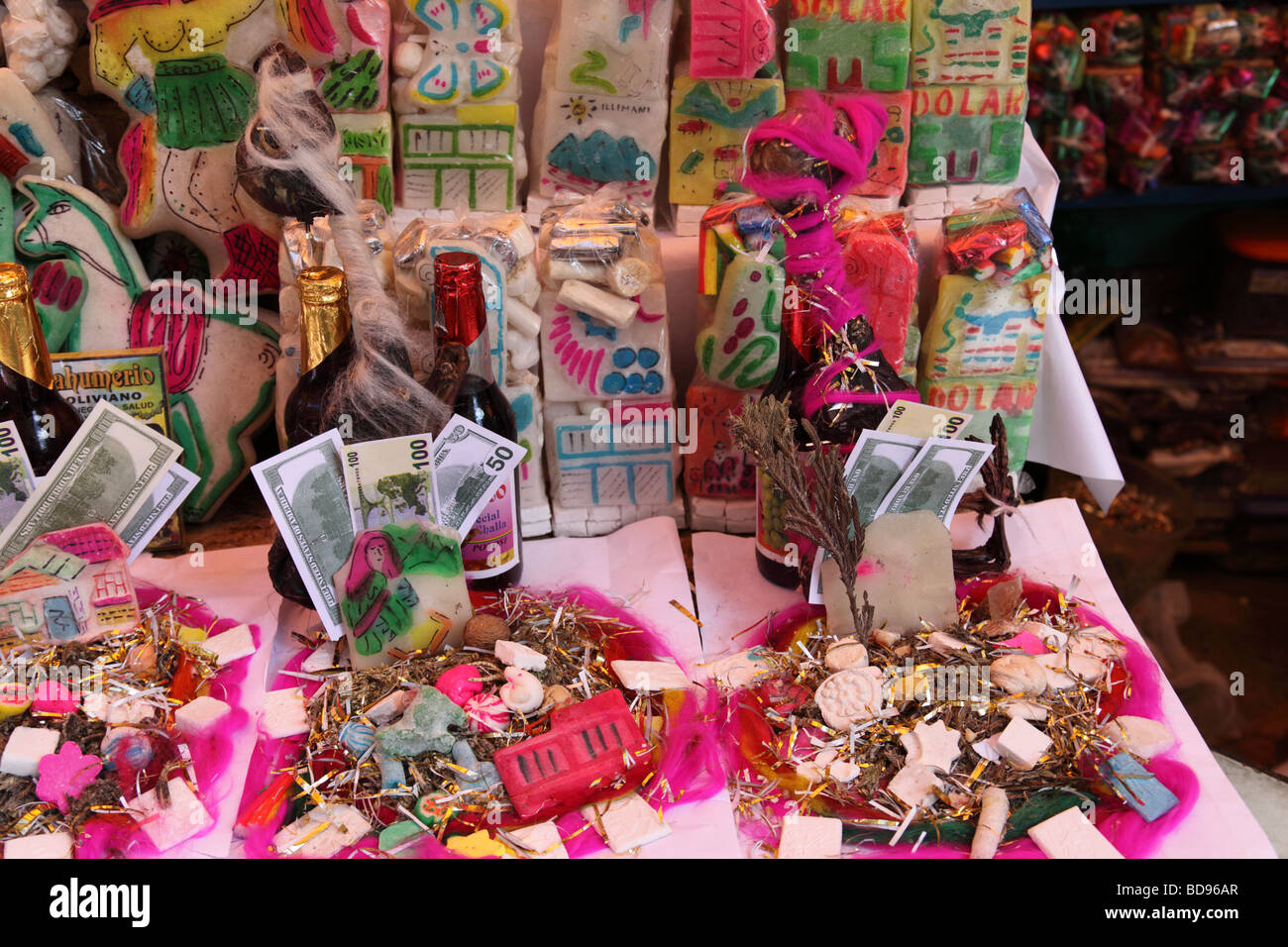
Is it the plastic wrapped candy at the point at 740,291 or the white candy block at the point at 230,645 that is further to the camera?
the plastic wrapped candy at the point at 740,291

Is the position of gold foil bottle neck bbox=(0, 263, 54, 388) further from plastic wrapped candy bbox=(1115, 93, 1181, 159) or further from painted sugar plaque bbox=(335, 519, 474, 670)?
plastic wrapped candy bbox=(1115, 93, 1181, 159)

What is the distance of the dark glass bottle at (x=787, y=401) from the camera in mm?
1252

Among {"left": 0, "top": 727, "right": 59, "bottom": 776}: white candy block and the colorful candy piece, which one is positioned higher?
{"left": 0, "top": 727, "right": 59, "bottom": 776}: white candy block

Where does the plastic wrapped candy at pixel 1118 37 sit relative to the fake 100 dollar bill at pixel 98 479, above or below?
above

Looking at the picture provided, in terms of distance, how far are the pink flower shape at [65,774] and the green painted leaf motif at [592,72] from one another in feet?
3.25

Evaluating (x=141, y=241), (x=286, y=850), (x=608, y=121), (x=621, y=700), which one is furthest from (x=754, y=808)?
(x=141, y=241)

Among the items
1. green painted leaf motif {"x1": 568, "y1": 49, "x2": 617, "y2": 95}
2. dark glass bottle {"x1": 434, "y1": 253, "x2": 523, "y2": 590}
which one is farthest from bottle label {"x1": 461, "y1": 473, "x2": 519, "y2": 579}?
green painted leaf motif {"x1": 568, "y1": 49, "x2": 617, "y2": 95}

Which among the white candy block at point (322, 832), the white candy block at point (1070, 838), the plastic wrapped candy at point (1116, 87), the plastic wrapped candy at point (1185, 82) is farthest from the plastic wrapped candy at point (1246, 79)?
the white candy block at point (322, 832)

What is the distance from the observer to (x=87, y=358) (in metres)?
1.34

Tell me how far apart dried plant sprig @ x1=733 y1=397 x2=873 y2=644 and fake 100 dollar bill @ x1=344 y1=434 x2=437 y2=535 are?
337 millimetres

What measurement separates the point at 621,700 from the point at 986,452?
18.9 inches

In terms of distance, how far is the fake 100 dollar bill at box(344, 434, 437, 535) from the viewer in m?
1.16

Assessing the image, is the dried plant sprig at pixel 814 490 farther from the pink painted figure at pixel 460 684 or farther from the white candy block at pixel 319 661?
the white candy block at pixel 319 661
